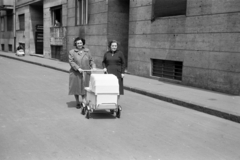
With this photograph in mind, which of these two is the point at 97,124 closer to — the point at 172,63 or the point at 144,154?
the point at 144,154

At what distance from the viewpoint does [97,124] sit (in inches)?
257

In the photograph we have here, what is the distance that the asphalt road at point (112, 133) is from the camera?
4.75 metres

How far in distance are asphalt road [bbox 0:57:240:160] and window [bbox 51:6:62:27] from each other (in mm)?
16979

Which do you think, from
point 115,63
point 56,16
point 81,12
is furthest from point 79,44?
point 56,16

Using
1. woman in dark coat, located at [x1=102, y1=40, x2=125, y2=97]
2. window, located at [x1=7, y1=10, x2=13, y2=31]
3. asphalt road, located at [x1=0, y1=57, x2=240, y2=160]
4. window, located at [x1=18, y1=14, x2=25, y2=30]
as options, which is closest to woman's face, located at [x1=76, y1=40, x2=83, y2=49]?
woman in dark coat, located at [x1=102, y1=40, x2=125, y2=97]

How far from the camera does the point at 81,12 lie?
21.0 meters

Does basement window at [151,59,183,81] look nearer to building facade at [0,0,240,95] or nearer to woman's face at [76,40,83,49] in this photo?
building facade at [0,0,240,95]

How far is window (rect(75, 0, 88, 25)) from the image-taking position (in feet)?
66.9

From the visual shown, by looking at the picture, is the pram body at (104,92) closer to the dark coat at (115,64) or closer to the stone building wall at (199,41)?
the dark coat at (115,64)

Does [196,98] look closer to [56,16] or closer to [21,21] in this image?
[56,16]

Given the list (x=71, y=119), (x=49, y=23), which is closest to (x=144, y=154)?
(x=71, y=119)

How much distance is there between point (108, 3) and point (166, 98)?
9556 millimetres

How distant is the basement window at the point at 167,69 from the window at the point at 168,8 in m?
2.02

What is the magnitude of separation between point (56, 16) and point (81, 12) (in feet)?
18.2
